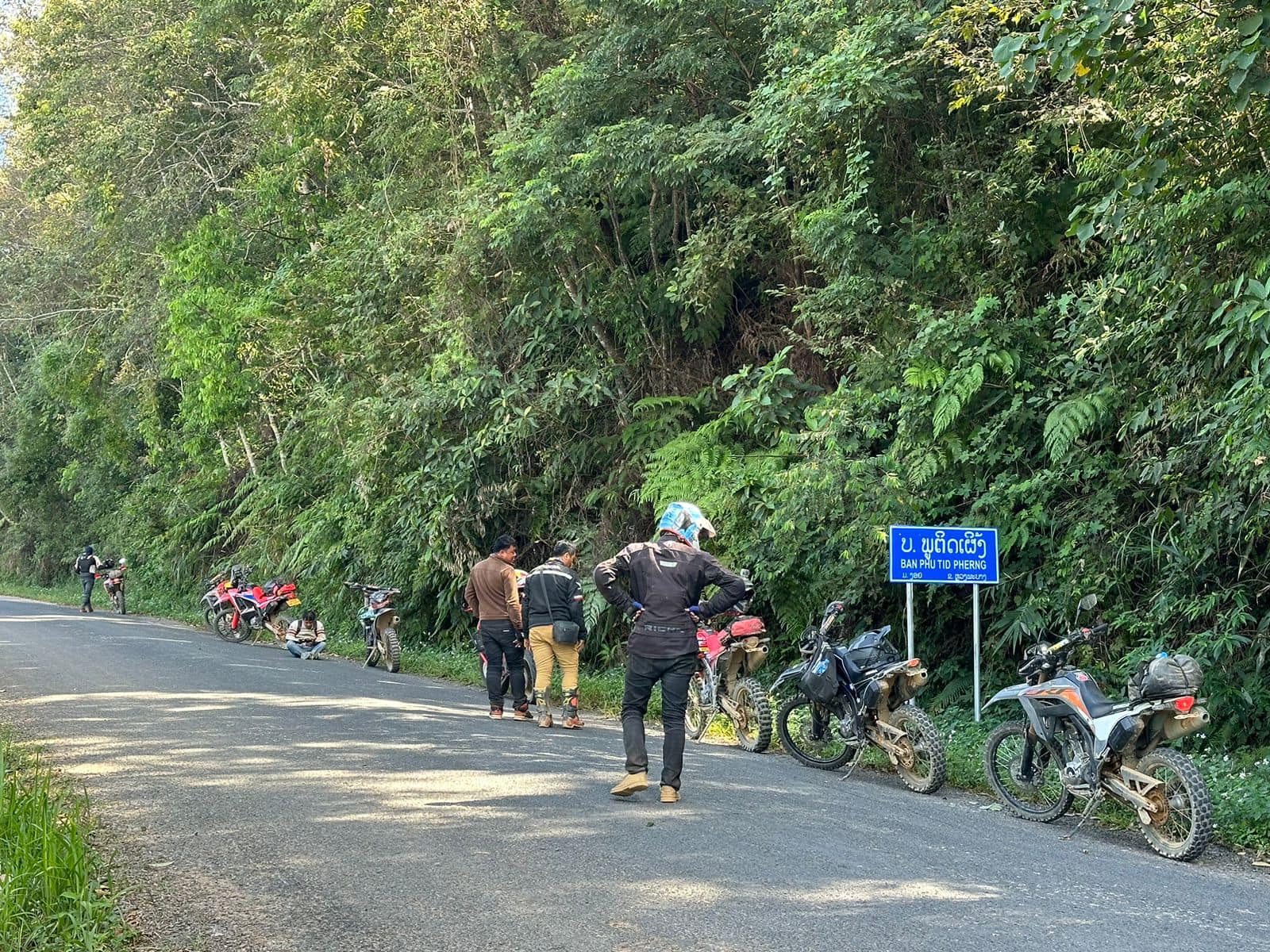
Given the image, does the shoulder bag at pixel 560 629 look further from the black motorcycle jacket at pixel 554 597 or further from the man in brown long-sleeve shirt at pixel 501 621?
the man in brown long-sleeve shirt at pixel 501 621

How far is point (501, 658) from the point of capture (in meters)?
12.8

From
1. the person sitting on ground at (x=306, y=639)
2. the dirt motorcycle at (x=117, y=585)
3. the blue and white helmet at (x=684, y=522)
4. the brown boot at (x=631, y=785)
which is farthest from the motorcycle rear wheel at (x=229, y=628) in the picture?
the brown boot at (x=631, y=785)

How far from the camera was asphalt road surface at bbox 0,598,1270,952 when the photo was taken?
17.8ft

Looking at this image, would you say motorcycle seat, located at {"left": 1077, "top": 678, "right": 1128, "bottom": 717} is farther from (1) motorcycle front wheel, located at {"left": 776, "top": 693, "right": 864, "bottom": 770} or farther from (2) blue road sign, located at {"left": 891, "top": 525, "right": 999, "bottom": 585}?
(2) blue road sign, located at {"left": 891, "top": 525, "right": 999, "bottom": 585}

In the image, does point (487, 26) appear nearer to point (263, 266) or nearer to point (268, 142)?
point (268, 142)

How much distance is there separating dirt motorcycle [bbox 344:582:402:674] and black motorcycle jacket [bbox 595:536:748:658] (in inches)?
379

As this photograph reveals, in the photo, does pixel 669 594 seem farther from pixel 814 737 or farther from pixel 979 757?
pixel 979 757

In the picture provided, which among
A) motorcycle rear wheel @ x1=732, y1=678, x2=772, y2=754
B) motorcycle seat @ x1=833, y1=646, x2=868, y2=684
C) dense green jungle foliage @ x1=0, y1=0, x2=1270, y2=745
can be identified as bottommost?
motorcycle rear wheel @ x1=732, y1=678, x2=772, y2=754

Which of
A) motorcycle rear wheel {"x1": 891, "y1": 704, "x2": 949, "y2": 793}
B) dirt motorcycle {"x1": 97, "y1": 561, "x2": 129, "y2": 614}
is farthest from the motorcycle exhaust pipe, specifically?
dirt motorcycle {"x1": 97, "y1": 561, "x2": 129, "y2": 614}

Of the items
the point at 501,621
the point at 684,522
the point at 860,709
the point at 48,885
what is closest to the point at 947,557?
the point at 860,709

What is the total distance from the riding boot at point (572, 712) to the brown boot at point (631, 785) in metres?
3.79

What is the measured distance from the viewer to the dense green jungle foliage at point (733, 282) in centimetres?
970

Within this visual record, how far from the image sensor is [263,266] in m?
27.7

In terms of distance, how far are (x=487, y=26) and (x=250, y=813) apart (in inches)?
551
